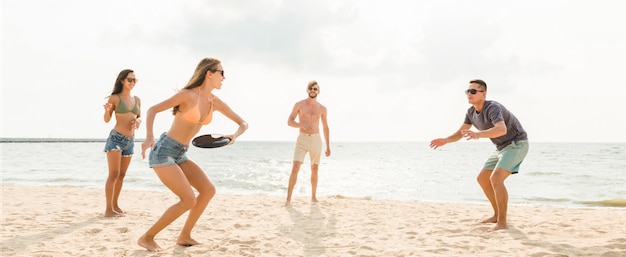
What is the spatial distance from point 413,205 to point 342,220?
2.73 m

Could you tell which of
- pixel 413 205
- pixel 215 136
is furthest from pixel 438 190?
pixel 215 136

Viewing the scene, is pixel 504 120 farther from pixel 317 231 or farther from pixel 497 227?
pixel 317 231

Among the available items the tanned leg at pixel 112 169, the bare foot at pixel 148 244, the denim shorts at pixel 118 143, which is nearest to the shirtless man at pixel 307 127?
the denim shorts at pixel 118 143

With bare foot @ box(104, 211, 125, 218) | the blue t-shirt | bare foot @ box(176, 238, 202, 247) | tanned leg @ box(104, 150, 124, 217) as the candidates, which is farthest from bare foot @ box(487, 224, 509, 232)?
bare foot @ box(104, 211, 125, 218)

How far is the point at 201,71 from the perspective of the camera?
4273 millimetres

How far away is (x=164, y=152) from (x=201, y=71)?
89 cm

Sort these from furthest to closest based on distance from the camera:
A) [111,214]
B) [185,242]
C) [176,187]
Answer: [111,214] → [185,242] → [176,187]

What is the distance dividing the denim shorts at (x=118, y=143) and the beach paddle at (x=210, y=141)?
2.67 metres

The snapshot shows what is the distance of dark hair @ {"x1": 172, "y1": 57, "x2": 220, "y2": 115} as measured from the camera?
13.8 feet

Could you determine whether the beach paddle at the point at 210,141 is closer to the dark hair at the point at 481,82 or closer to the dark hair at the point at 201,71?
the dark hair at the point at 201,71

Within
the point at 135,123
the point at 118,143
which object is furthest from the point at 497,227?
the point at 118,143

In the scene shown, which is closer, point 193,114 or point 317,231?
point 193,114

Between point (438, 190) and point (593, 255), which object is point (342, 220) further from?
point (438, 190)

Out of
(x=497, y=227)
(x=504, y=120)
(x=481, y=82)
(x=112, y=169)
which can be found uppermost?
(x=481, y=82)
